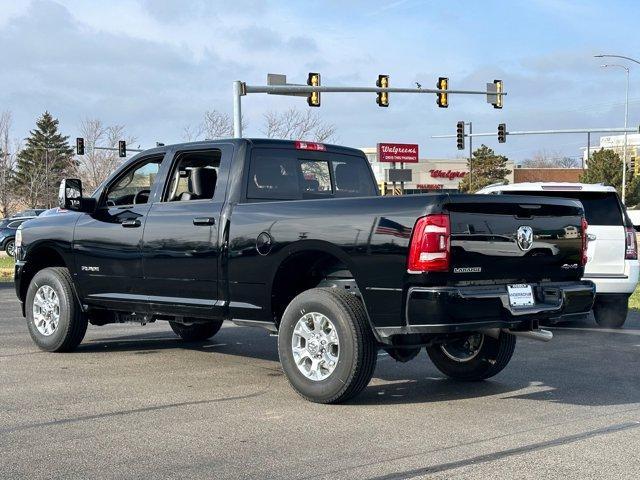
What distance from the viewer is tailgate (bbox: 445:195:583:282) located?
247 inches

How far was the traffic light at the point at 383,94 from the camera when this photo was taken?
29.0 m

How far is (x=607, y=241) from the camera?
35.2 feet

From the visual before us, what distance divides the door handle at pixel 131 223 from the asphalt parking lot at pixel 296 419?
1.32 meters

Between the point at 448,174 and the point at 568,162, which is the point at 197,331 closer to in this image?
the point at 448,174

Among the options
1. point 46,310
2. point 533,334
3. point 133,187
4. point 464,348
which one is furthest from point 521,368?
point 46,310

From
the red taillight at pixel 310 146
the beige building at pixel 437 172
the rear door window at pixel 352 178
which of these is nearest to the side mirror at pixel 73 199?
the red taillight at pixel 310 146

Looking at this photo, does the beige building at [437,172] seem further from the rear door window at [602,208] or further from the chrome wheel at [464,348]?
the chrome wheel at [464,348]

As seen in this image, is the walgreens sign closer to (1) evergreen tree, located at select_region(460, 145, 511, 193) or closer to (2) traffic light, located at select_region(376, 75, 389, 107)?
(1) evergreen tree, located at select_region(460, 145, 511, 193)

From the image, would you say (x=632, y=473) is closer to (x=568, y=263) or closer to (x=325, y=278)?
(x=568, y=263)

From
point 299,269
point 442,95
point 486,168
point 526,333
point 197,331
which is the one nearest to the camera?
point 526,333

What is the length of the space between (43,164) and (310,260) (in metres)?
71.0

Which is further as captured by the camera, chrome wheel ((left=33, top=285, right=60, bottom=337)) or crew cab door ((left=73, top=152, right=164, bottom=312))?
chrome wheel ((left=33, top=285, right=60, bottom=337))

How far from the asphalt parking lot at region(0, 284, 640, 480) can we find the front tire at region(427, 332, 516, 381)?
128 millimetres

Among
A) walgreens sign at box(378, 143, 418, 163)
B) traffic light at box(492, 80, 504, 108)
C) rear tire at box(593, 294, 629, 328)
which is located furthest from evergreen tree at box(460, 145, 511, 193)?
rear tire at box(593, 294, 629, 328)
